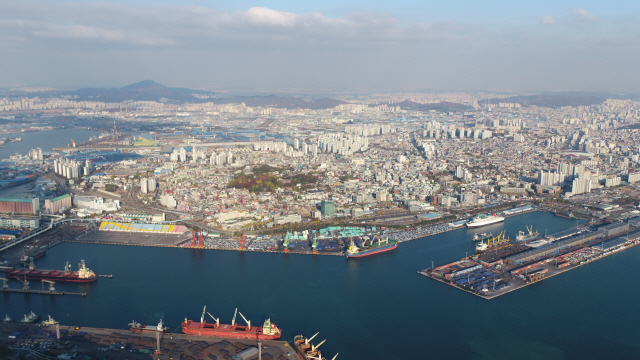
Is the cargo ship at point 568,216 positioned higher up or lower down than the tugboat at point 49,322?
higher up

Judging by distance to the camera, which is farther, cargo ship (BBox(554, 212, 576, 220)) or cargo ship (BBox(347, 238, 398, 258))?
cargo ship (BBox(554, 212, 576, 220))

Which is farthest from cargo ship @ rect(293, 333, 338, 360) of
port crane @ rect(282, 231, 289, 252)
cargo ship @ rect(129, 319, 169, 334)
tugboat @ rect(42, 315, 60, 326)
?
port crane @ rect(282, 231, 289, 252)

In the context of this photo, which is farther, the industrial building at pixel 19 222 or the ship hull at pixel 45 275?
the industrial building at pixel 19 222

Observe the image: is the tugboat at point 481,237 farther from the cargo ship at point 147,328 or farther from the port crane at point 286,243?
the cargo ship at point 147,328

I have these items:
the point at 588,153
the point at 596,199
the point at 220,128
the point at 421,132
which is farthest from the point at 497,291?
the point at 220,128

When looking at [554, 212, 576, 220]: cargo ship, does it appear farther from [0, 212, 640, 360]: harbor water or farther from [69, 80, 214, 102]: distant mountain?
[69, 80, 214, 102]: distant mountain

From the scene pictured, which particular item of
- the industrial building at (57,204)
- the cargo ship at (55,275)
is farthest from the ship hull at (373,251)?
the industrial building at (57,204)

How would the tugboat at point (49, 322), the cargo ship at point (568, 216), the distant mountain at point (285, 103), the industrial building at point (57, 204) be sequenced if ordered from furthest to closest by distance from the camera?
1. the distant mountain at point (285, 103)
2. the cargo ship at point (568, 216)
3. the industrial building at point (57, 204)
4. the tugboat at point (49, 322)
